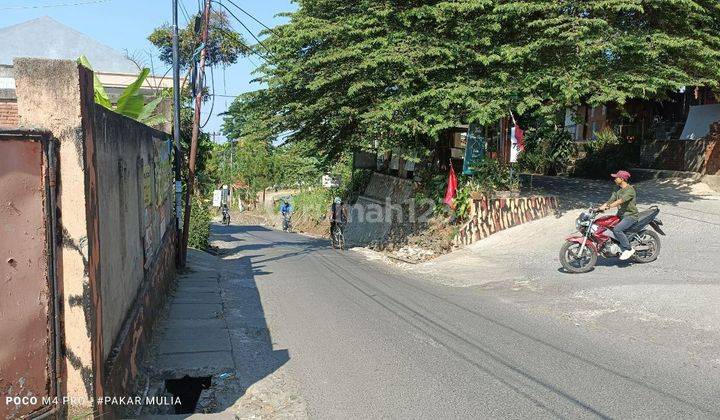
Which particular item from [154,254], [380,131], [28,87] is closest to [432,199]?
[380,131]

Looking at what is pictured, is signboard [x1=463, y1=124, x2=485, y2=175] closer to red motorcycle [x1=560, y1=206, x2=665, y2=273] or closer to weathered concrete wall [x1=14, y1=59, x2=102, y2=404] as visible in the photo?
red motorcycle [x1=560, y1=206, x2=665, y2=273]

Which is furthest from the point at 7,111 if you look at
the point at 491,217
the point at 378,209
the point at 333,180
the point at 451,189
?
the point at 333,180

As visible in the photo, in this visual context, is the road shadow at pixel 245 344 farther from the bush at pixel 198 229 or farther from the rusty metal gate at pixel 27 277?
the bush at pixel 198 229

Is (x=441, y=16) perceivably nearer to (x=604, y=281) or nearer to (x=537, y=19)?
(x=537, y=19)

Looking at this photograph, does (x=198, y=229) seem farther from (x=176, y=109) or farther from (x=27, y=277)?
(x=27, y=277)

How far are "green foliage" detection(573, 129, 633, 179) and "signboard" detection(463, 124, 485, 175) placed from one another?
393 inches

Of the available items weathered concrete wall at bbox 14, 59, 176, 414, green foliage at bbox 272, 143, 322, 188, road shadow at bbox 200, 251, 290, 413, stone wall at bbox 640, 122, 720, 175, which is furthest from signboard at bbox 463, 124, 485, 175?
green foliage at bbox 272, 143, 322, 188

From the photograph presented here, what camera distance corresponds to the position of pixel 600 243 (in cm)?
1087

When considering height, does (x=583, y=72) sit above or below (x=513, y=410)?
above

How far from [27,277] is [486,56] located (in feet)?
41.9

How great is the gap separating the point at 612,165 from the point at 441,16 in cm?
1313

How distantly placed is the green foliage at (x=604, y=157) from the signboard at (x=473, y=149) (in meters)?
9.99

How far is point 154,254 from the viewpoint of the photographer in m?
8.86

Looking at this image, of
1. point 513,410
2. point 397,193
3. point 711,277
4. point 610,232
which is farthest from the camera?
point 397,193
